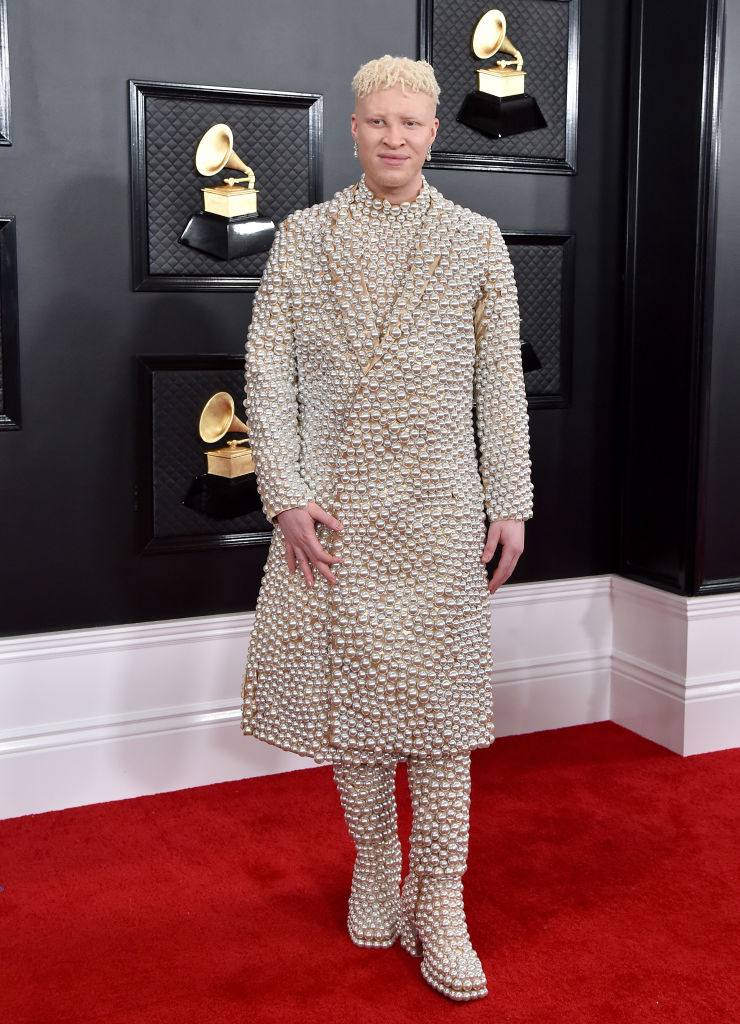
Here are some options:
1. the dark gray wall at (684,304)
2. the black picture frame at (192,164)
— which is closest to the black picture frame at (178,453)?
the black picture frame at (192,164)

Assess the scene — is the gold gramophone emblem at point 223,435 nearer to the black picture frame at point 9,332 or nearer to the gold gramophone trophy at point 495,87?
the black picture frame at point 9,332

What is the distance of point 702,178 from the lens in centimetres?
275

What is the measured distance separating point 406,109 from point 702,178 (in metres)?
1.31

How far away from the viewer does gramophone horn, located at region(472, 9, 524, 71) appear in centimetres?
278

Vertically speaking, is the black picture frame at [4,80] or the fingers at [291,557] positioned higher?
the black picture frame at [4,80]

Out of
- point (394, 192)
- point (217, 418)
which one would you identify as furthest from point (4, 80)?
point (394, 192)

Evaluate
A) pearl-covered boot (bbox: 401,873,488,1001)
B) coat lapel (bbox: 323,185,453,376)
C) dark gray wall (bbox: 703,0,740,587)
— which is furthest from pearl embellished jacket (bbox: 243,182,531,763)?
dark gray wall (bbox: 703,0,740,587)

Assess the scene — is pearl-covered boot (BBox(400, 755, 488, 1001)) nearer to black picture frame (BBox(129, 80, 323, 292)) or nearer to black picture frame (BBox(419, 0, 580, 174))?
black picture frame (BBox(129, 80, 323, 292))

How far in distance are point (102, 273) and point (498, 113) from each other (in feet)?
3.65

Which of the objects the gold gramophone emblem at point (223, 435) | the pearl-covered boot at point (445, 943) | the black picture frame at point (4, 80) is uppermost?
the black picture frame at point (4, 80)

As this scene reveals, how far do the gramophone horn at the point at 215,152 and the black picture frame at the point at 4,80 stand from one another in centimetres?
42

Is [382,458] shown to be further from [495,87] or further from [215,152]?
[495,87]

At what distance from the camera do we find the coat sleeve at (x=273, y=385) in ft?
5.91

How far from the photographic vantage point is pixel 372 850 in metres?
1.96
